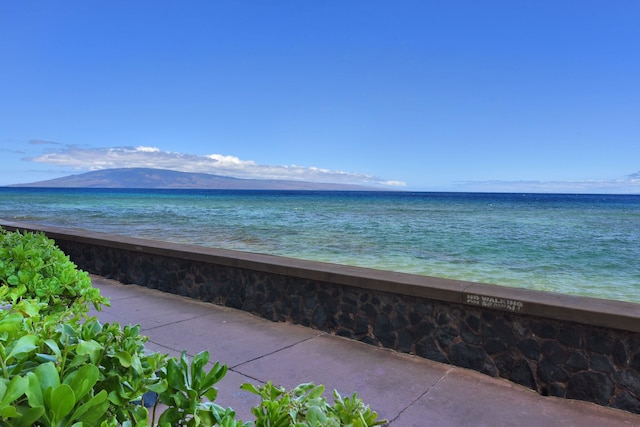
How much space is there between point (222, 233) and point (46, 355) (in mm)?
18087

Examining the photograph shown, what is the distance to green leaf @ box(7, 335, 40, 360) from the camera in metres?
1.09

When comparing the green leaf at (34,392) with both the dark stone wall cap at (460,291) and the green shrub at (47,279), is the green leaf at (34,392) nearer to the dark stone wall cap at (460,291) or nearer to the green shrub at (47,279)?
the green shrub at (47,279)

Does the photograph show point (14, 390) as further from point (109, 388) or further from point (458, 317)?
point (458, 317)

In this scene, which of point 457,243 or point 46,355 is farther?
point 457,243

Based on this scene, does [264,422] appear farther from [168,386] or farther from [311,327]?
[311,327]

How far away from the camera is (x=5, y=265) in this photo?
3205 mm

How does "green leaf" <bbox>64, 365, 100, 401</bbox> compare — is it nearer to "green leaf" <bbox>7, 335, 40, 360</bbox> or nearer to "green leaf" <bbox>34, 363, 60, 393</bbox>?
"green leaf" <bbox>34, 363, 60, 393</bbox>

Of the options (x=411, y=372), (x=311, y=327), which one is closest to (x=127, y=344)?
(x=411, y=372)

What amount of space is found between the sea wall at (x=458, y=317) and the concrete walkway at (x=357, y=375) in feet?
0.45

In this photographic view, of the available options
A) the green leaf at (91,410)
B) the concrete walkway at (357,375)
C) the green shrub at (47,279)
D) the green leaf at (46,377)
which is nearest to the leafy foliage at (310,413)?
the green leaf at (91,410)

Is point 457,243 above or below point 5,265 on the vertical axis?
below

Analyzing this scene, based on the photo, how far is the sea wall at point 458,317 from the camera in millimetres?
3674

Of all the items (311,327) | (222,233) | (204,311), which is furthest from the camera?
(222,233)

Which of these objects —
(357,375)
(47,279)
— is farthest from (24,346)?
(357,375)
